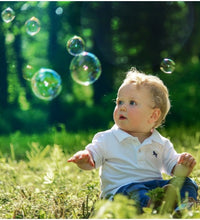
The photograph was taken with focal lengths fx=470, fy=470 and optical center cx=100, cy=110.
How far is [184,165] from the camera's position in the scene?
270 centimetres

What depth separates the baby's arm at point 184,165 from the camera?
2666 mm

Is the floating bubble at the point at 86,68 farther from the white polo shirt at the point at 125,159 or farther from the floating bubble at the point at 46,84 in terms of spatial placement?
the white polo shirt at the point at 125,159

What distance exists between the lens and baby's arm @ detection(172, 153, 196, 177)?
2.67 metres

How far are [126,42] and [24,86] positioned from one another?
2648 millimetres

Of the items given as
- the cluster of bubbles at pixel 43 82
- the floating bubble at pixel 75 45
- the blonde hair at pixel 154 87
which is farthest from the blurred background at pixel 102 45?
the blonde hair at pixel 154 87

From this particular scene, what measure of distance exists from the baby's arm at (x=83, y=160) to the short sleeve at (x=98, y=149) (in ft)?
0.18

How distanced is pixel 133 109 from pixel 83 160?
0.46 m

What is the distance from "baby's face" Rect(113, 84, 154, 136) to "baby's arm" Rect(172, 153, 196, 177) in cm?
29

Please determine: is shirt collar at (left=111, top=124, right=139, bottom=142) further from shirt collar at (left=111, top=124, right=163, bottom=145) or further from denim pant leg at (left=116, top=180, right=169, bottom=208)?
denim pant leg at (left=116, top=180, right=169, bottom=208)

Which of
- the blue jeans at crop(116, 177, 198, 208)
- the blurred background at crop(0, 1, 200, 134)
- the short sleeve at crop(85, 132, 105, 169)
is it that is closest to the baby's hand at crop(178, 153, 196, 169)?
the blue jeans at crop(116, 177, 198, 208)

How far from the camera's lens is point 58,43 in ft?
37.1

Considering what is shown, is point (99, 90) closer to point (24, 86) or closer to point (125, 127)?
point (24, 86)

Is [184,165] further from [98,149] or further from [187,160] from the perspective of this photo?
Result: [98,149]

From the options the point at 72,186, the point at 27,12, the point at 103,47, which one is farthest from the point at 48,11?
the point at 72,186
